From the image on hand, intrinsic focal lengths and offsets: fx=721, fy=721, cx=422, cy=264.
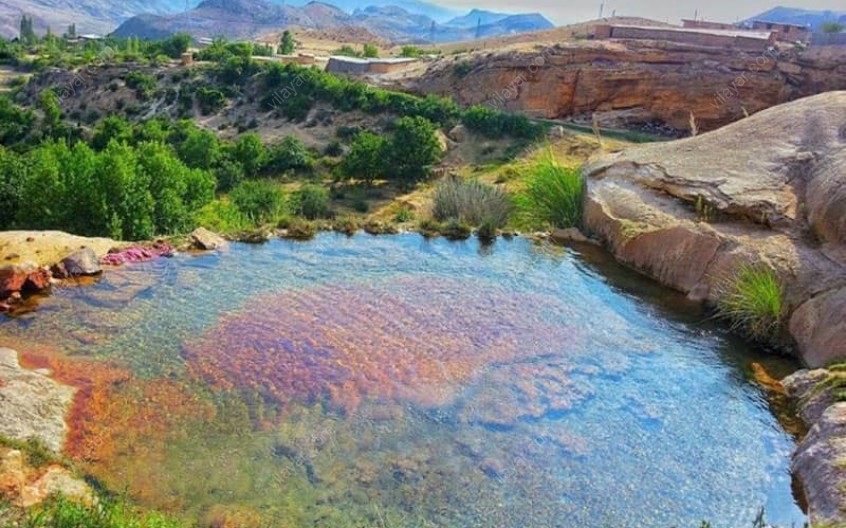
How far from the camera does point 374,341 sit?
8.56 m

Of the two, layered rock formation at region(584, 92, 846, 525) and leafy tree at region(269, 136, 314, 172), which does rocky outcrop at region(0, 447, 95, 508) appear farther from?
leafy tree at region(269, 136, 314, 172)

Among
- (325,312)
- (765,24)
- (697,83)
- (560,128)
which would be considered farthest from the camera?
(765,24)

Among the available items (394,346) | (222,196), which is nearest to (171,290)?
(394,346)

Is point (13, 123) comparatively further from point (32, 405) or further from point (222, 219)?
point (32, 405)

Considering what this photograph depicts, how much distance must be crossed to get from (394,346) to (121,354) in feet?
9.92

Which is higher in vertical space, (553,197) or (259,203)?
(553,197)

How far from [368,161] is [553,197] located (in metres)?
13.3

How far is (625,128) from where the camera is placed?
36.4 metres

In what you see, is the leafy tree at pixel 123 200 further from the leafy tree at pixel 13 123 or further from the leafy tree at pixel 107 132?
the leafy tree at pixel 13 123

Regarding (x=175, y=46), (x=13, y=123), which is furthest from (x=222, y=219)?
(x=175, y=46)

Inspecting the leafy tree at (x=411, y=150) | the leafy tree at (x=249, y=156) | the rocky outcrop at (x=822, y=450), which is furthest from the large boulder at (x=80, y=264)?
the leafy tree at (x=249, y=156)

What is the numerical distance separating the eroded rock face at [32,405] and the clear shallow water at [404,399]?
180mm

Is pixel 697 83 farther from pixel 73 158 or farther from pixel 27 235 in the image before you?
pixel 27 235

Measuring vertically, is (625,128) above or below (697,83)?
below
